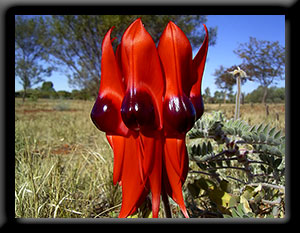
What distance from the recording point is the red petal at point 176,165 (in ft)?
1.40

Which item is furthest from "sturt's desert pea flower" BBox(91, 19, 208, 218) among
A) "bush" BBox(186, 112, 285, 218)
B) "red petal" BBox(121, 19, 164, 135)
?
"bush" BBox(186, 112, 285, 218)

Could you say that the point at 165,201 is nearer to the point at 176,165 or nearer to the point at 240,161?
the point at 176,165

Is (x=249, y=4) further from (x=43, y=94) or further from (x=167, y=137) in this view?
(x=43, y=94)

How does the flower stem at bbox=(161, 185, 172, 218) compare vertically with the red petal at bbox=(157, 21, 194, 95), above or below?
below

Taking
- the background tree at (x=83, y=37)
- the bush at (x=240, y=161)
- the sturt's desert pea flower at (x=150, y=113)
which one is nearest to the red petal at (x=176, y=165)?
the sturt's desert pea flower at (x=150, y=113)

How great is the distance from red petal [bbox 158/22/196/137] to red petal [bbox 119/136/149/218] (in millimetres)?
62

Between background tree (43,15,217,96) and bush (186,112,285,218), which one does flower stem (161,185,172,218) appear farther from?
background tree (43,15,217,96)

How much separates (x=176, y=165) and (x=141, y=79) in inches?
5.7

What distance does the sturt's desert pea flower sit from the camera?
0.42 metres

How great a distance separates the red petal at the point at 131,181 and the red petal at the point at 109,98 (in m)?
0.03

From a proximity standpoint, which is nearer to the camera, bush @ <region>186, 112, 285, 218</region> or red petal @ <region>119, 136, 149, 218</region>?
red petal @ <region>119, 136, 149, 218</region>

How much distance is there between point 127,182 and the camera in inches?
17.3

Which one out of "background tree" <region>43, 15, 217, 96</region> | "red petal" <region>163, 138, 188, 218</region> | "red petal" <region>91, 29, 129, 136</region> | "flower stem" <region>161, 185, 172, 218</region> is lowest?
"flower stem" <region>161, 185, 172, 218</region>

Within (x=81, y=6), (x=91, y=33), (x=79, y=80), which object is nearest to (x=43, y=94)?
(x=79, y=80)
